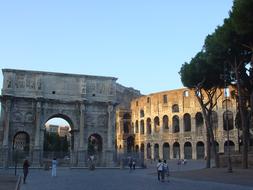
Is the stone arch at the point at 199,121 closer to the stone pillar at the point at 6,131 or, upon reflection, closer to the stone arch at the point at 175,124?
the stone arch at the point at 175,124

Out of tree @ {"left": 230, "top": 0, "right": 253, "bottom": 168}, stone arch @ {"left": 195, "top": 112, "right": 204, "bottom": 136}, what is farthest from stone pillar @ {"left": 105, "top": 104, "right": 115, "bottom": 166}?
stone arch @ {"left": 195, "top": 112, "right": 204, "bottom": 136}

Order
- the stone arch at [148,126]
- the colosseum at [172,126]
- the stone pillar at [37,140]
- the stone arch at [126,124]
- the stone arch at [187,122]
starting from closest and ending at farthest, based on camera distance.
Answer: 1. the stone pillar at [37,140]
2. the colosseum at [172,126]
3. the stone arch at [187,122]
4. the stone arch at [148,126]
5. the stone arch at [126,124]

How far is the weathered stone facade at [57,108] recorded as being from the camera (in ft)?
131

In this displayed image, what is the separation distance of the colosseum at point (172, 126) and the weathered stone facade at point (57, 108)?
49.7 feet

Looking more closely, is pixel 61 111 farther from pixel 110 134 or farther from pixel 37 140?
pixel 110 134

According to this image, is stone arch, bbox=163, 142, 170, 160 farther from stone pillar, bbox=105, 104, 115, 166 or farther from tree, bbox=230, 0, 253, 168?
tree, bbox=230, 0, 253, 168

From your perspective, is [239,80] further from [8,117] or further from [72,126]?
[8,117]

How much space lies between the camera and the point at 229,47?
85.4 ft

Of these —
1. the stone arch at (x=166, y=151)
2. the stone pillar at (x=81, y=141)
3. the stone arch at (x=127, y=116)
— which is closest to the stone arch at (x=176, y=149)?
the stone arch at (x=166, y=151)

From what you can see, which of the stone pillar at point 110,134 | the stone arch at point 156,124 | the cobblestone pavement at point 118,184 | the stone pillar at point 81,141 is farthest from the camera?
the stone arch at point 156,124

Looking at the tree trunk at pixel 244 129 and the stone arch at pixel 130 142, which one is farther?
the stone arch at pixel 130 142

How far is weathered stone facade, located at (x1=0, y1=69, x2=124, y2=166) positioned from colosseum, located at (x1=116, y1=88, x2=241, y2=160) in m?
15.2

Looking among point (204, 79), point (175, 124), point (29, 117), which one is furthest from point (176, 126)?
point (204, 79)

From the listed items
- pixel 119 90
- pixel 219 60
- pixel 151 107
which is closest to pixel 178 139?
pixel 151 107
